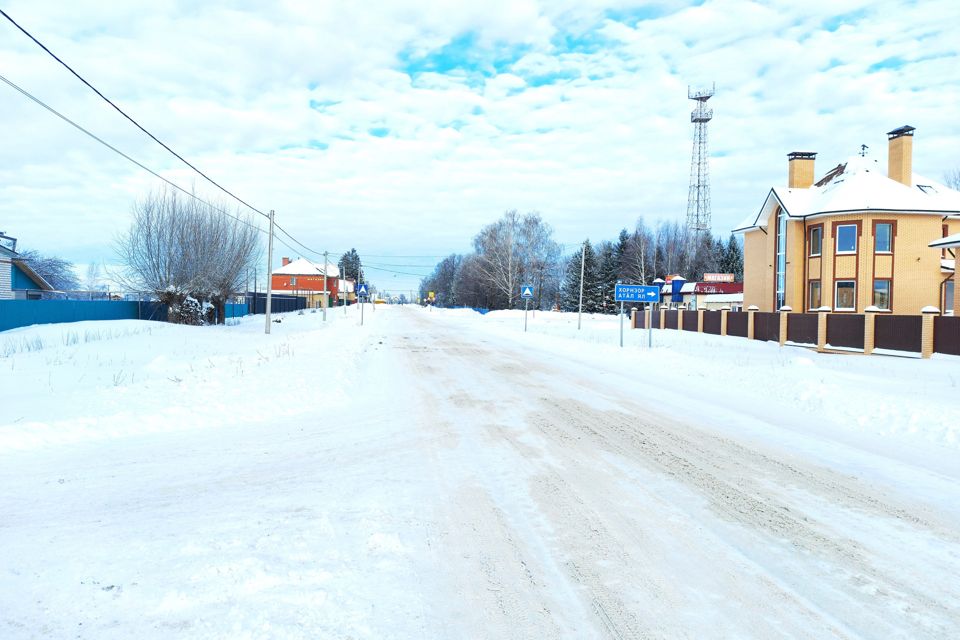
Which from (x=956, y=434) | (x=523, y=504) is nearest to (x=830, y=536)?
(x=523, y=504)

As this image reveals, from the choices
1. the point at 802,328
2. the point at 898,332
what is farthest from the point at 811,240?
the point at 898,332

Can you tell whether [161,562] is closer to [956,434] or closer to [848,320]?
[956,434]

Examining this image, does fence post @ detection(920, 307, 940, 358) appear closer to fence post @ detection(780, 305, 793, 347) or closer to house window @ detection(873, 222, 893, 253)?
fence post @ detection(780, 305, 793, 347)

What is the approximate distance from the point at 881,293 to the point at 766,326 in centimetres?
668

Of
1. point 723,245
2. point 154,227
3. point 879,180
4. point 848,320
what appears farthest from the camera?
point 723,245

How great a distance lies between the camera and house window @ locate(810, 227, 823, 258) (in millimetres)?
29609

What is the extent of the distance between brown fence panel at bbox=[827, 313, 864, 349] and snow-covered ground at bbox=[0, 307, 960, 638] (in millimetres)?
11262

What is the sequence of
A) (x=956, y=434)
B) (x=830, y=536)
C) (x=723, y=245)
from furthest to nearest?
(x=723, y=245) < (x=956, y=434) < (x=830, y=536)

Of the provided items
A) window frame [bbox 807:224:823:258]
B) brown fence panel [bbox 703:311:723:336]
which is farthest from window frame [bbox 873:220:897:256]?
brown fence panel [bbox 703:311:723:336]

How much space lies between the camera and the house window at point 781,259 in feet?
104

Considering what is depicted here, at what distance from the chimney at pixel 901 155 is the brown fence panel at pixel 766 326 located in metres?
11.4

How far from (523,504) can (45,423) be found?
6.53 m

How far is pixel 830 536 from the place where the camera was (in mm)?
4500

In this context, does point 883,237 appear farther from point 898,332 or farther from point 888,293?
point 898,332
